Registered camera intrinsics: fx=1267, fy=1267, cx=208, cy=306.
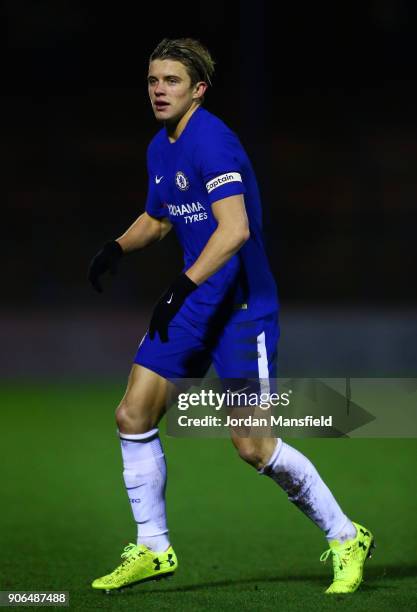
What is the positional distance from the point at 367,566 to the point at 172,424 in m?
1.07

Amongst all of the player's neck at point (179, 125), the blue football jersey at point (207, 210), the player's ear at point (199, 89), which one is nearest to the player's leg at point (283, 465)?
the blue football jersey at point (207, 210)

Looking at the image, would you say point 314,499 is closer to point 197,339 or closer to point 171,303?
point 197,339

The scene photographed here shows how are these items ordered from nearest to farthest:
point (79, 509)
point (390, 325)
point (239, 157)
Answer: point (239, 157), point (79, 509), point (390, 325)

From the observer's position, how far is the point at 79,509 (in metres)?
6.87

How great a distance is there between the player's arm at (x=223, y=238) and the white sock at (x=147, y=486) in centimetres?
70

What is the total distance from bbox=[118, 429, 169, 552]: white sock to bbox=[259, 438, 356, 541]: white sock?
41 centimetres

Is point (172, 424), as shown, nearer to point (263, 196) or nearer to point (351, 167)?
point (263, 196)

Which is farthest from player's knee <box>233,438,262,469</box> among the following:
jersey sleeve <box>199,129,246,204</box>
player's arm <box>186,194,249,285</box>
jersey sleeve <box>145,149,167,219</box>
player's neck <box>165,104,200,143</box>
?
player's neck <box>165,104,200,143</box>

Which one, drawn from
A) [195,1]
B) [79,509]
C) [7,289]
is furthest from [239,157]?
[195,1]

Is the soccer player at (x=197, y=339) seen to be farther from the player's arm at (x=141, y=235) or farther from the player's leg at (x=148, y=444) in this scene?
the player's arm at (x=141, y=235)

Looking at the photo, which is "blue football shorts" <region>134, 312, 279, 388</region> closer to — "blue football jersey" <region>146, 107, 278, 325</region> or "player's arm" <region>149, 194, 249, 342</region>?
"blue football jersey" <region>146, 107, 278, 325</region>

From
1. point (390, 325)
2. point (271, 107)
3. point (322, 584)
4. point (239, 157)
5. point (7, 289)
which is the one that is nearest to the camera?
point (239, 157)

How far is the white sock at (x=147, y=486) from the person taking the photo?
4762 millimetres

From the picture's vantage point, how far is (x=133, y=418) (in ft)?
→ 15.4
